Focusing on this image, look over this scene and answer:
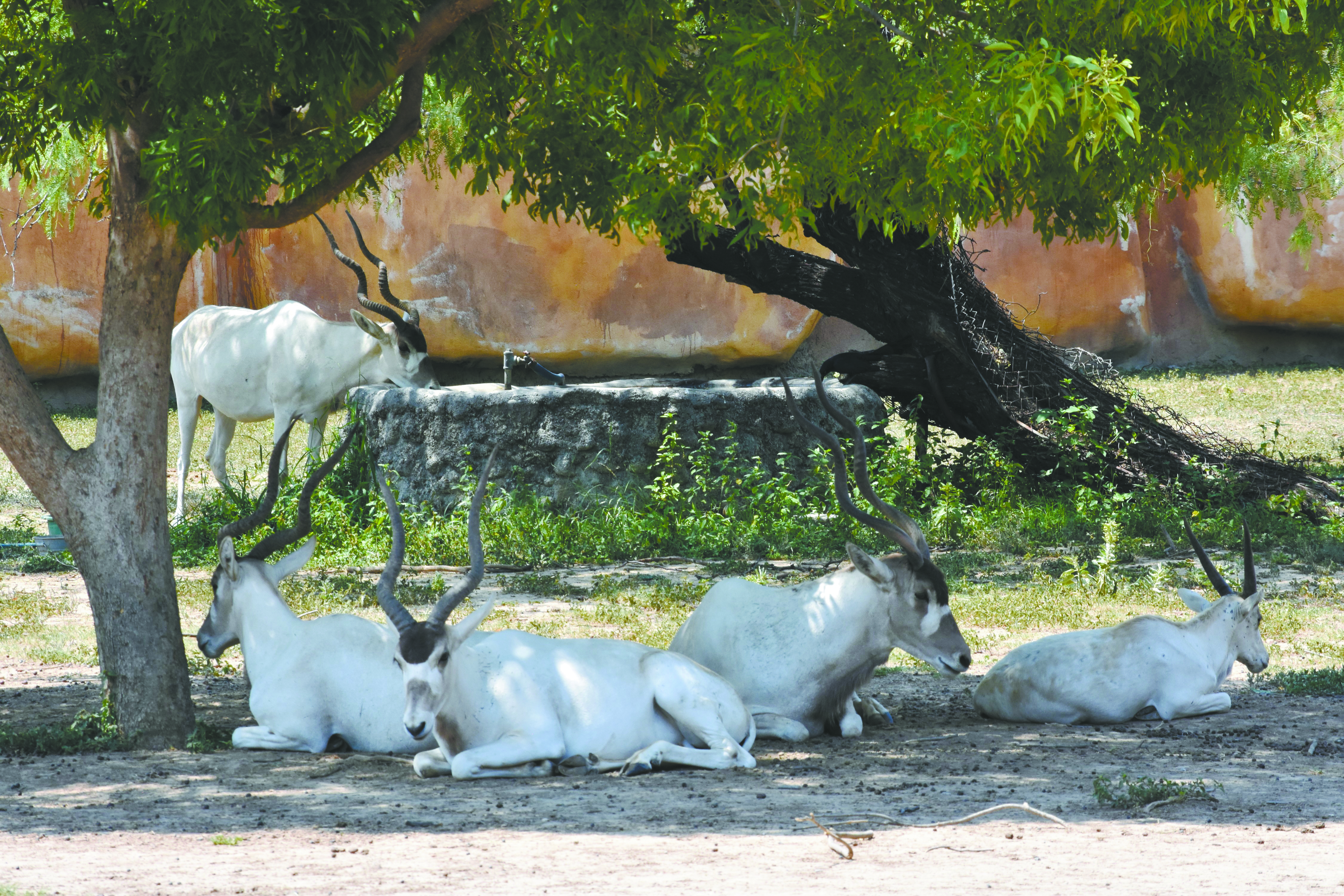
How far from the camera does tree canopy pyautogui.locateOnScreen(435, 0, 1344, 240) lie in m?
4.48

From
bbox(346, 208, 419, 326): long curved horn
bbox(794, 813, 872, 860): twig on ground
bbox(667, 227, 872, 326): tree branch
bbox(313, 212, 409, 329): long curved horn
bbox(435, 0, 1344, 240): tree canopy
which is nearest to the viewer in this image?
bbox(794, 813, 872, 860): twig on ground

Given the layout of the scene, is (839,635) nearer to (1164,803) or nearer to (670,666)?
(670,666)

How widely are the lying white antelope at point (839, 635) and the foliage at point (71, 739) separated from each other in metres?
2.21

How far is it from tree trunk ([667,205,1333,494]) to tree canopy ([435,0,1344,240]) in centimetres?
408

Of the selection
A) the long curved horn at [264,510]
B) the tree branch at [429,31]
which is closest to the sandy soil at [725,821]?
the long curved horn at [264,510]

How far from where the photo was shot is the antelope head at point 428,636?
4.65 meters

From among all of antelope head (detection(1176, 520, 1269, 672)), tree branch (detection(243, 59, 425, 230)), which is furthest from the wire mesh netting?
tree branch (detection(243, 59, 425, 230))

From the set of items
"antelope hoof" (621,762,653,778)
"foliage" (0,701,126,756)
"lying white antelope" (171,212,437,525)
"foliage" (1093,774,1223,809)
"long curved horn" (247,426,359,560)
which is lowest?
"foliage" (1093,774,1223,809)

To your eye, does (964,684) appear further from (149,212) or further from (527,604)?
(149,212)

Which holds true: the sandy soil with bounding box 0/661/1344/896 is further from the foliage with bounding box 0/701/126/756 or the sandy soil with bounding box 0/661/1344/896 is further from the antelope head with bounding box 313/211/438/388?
the antelope head with bounding box 313/211/438/388

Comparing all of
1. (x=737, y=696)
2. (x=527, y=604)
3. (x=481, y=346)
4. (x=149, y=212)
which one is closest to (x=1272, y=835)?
(x=737, y=696)

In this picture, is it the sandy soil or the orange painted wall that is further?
the orange painted wall

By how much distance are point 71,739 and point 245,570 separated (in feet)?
2.85

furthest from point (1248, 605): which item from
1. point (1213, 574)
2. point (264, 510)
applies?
point (264, 510)
